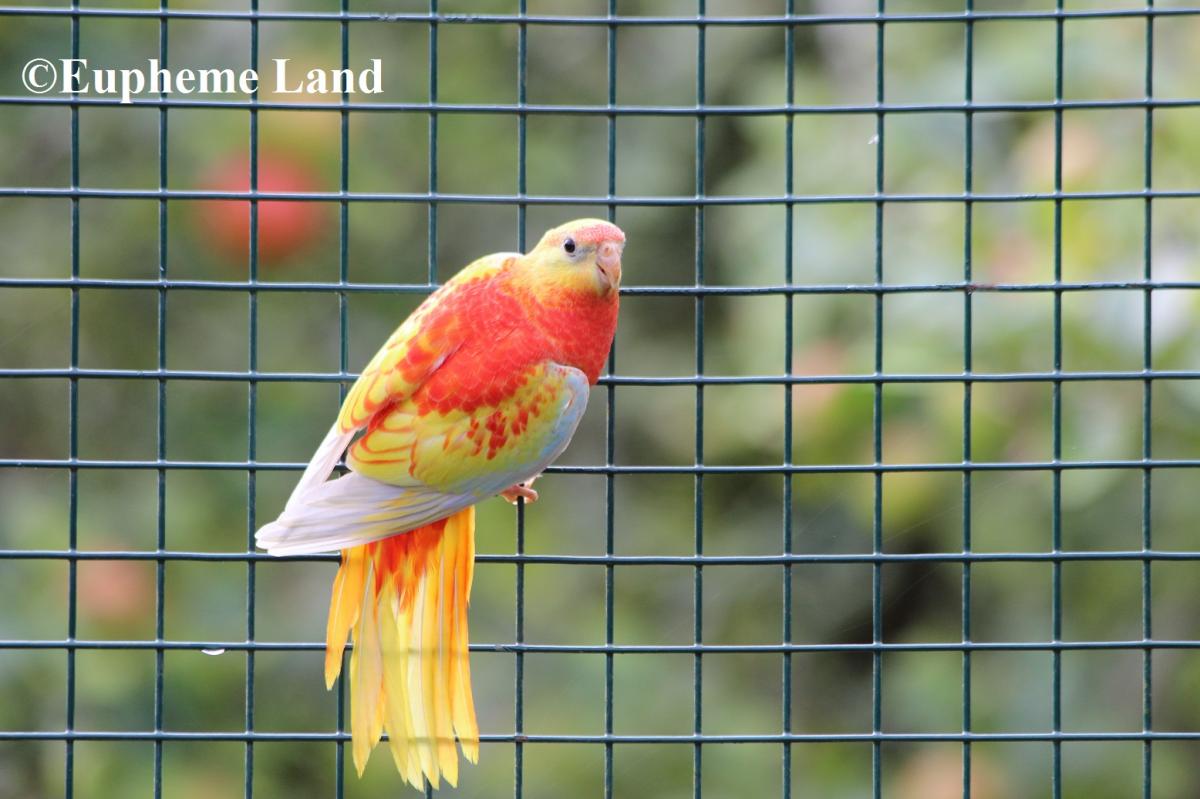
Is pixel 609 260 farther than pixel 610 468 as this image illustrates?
No

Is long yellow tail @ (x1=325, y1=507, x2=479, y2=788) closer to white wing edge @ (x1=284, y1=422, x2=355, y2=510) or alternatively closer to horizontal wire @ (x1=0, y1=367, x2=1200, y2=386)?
white wing edge @ (x1=284, y1=422, x2=355, y2=510)

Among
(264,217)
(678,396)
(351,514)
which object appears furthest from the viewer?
(678,396)

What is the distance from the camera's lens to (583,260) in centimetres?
189

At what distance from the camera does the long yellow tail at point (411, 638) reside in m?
1.96

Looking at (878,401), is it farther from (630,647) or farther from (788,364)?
(630,647)

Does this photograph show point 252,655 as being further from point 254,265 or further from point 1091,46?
point 1091,46

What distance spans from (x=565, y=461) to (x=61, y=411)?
1165 millimetres

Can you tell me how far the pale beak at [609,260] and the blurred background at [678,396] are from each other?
10.6 inches

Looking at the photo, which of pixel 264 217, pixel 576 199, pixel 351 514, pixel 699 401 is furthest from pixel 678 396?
pixel 351 514

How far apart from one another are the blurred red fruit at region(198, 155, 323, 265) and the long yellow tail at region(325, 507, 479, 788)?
0.92 m

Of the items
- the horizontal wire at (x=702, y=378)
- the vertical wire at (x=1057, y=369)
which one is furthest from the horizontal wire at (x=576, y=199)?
the horizontal wire at (x=702, y=378)

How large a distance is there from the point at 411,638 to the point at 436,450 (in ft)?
0.89

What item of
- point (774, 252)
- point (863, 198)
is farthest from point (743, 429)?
point (863, 198)

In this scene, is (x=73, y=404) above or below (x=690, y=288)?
below
